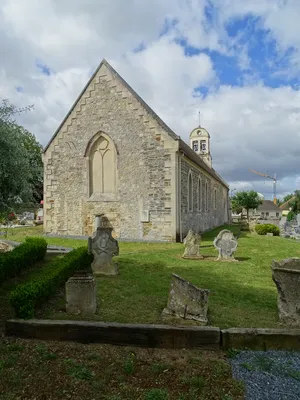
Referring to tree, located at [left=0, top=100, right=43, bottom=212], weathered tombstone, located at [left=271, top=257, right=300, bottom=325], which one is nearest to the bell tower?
tree, located at [left=0, top=100, right=43, bottom=212]

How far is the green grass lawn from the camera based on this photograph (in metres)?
5.32

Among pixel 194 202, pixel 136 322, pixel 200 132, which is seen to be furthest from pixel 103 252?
pixel 200 132

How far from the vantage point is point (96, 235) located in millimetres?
8750

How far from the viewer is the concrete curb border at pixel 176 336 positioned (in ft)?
14.4

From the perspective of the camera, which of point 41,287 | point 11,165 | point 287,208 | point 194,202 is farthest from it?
point 287,208

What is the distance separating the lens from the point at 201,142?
118 feet

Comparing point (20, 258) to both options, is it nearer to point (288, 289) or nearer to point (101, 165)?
point (288, 289)

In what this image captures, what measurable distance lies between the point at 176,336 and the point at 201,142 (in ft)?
109

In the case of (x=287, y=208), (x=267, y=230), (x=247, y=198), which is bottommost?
(x=267, y=230)

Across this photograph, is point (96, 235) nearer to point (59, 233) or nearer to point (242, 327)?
point (242, 327)

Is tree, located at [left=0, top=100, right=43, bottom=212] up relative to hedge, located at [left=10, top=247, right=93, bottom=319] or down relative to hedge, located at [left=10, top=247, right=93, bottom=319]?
up

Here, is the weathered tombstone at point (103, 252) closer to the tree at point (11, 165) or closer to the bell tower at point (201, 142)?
the tree at point (11, 165)

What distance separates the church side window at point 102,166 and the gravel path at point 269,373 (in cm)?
1464

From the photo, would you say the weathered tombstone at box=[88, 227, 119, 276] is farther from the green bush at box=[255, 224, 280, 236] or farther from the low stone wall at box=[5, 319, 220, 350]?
the green bush at box=[255, 224, 280, 236]
